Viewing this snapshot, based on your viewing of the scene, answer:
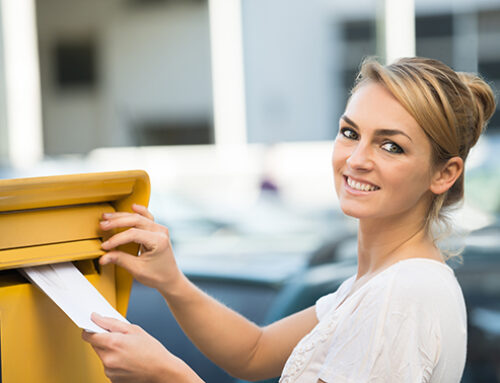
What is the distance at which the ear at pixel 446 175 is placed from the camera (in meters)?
1.38

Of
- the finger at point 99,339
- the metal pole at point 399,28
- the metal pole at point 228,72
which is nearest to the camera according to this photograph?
the finger at point 99,339

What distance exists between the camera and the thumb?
1.09 m

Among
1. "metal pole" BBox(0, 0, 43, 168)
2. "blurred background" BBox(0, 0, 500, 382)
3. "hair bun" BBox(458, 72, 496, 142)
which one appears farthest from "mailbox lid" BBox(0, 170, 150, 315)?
"metal pole" BBox(0, 0, 43, 168)

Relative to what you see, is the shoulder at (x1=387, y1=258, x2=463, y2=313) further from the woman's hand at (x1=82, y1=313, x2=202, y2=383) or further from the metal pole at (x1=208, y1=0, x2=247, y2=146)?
the metal pole at (x1=208, y1=0, x2=247, y2=146)

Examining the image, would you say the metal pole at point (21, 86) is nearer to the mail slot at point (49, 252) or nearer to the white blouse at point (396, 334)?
the mail slot at point (49, 252)

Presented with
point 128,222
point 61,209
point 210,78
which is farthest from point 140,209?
point 210,78

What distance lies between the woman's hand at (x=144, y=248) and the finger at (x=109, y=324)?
0.57 feet

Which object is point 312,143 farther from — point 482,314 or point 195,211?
point 482,314

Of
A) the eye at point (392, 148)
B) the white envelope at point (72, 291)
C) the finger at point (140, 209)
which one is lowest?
the white envelope at point (72, 291)

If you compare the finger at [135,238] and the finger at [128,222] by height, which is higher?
the finger at [128,222]

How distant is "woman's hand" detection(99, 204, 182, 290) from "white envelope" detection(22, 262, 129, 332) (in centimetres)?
7

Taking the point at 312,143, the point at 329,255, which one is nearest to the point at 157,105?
the point at 312,143

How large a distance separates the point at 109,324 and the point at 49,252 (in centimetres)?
19

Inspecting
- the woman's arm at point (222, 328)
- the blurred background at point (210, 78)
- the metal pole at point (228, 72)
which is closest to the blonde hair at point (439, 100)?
the woman's arm at point (222, 328)
